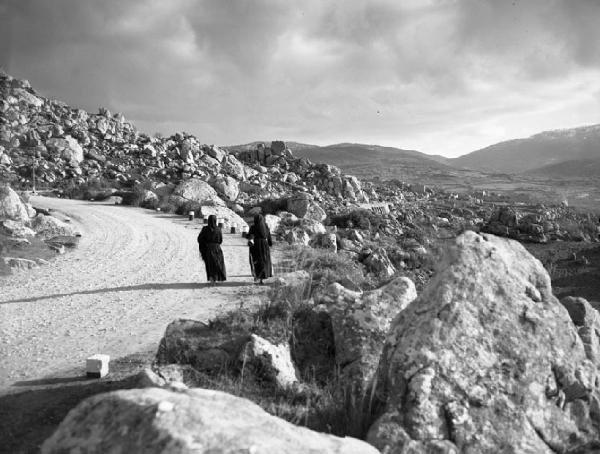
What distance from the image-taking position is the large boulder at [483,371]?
344cm

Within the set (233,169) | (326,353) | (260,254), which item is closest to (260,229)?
(260,254)

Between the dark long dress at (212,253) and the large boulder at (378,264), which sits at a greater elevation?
the dark long dress at (212,253)

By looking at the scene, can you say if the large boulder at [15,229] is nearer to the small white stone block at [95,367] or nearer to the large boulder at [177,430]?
the small white stone block at [95,367]

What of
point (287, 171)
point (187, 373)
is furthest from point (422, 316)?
point (287, 171)

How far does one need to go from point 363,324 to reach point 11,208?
1748 centimetres

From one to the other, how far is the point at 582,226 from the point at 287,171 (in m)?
27.9

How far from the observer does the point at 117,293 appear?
35.5 feet

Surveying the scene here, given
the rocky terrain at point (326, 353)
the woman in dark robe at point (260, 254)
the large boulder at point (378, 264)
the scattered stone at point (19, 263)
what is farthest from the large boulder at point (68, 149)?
the woman in dark robe at point (260, 254)

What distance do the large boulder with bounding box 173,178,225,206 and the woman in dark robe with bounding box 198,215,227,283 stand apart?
1576 centimetres

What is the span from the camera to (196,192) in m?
29.0

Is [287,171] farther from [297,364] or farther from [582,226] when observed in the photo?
[297,364]

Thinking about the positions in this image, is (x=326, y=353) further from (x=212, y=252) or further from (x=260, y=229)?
(x=212, y=252)

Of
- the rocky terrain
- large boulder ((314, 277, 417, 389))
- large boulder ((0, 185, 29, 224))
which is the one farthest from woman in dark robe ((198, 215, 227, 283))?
large boulder ((0, 185, 29, 224))

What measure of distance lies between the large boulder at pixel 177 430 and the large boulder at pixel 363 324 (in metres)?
2.18
